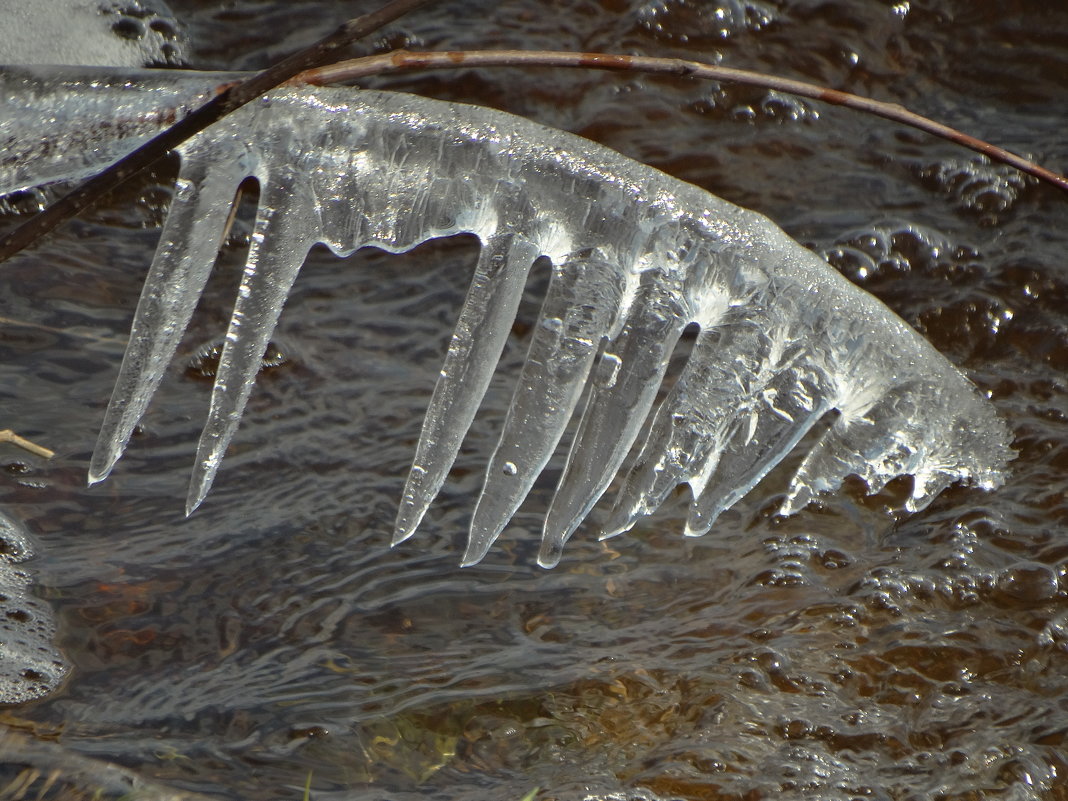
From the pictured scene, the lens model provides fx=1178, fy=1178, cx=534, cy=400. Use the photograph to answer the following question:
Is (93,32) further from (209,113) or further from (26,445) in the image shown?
(209,113)

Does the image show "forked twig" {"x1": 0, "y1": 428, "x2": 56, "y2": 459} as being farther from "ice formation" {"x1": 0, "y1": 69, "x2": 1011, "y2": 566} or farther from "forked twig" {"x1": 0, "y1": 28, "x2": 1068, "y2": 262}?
"forked twig" {"x1": 0, "y1": 28, "x2": 1068, "y2": 262}

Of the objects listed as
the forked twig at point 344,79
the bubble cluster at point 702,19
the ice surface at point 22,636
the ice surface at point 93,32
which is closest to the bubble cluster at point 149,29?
the ice surface at point 93,32

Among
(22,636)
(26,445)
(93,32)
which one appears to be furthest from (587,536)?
(93,32)

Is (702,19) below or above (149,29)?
above

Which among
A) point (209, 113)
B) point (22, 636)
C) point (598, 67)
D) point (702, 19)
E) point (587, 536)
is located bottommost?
point (22, 636)

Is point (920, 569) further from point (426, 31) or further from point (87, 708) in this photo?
point (426, 31)

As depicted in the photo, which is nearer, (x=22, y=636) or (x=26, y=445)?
(x=22, y=636)

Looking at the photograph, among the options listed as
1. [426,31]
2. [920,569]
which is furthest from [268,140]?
[426,31]
